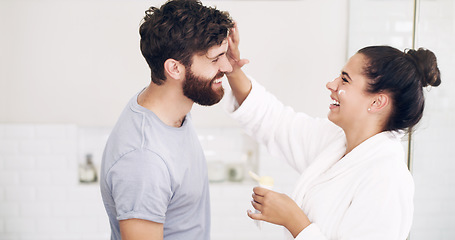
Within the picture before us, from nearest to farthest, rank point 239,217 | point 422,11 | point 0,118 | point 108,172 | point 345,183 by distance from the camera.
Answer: point 108,172 → point 345,183 → point 422,11 → point 0,118 → point 239,217

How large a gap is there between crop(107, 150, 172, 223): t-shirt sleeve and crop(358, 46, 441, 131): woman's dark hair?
729 mm

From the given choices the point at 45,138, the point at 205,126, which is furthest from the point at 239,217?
the point at 45,138

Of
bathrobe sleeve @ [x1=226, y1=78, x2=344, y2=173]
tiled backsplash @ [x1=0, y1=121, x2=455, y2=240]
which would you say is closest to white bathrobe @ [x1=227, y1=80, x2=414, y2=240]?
bathrobe sleeve @ [x1=226, y1=78, x2=344, y2=173]

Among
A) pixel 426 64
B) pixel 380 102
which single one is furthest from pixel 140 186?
pixel 426 64

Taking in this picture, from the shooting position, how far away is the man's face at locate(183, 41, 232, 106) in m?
1.39

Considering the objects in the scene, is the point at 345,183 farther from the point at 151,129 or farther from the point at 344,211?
the point at 151,129

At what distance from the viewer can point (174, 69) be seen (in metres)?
1.36

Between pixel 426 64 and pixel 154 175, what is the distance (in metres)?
0.92

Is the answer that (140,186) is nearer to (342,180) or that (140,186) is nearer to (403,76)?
(342,180)

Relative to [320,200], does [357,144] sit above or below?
above

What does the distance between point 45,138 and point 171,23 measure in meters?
1.67

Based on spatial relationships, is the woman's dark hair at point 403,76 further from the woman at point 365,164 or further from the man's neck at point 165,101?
the man's neck at point 165,101

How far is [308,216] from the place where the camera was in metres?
1.42

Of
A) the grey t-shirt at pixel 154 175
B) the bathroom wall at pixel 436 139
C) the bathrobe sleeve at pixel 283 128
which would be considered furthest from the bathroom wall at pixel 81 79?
the grey t-shirt at pixel 154 175
